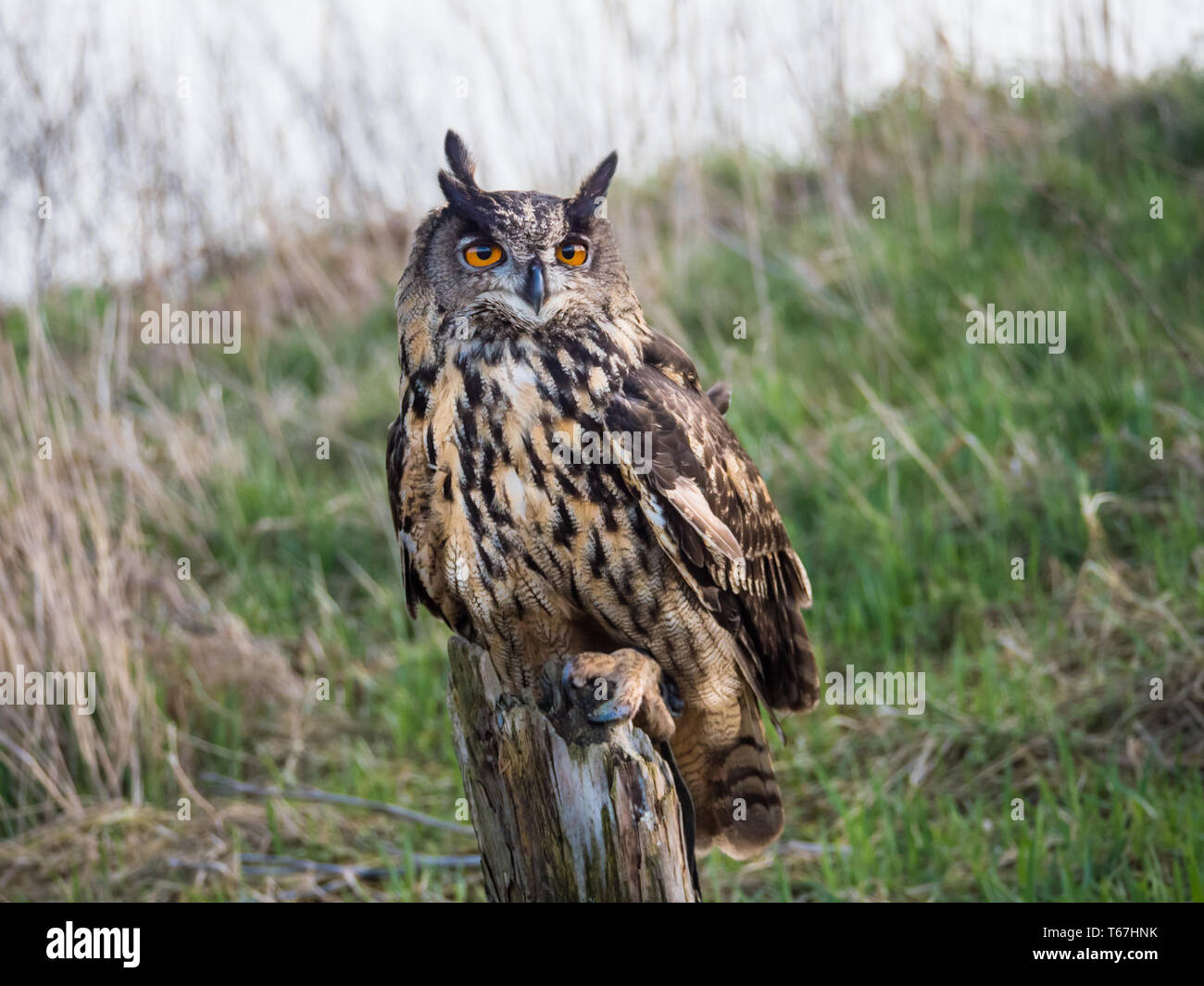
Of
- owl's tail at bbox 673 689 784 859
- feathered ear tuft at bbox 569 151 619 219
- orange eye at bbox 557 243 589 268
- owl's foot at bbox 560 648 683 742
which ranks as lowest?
owl's tail at bbox 673 689 784 859

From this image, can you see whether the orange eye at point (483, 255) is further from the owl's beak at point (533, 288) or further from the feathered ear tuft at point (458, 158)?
the feathered ear tuft at point (458, 158)

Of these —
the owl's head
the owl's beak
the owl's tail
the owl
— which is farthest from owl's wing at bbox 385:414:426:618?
the owl's tail

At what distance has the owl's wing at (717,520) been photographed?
212 centimetres

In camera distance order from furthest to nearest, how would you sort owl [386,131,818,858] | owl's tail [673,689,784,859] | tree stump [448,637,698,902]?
owl's tail [673,689,784,859]
owl [386,131,818,858]
tree stump [448,637,698,902]

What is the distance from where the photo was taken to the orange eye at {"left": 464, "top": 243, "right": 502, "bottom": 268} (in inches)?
84.0

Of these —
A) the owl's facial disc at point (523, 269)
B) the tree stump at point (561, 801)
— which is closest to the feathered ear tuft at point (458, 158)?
the owl's facial disc at point (523, 269)

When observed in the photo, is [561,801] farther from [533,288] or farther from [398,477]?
[533,288]

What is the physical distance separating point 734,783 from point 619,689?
2.21 ft

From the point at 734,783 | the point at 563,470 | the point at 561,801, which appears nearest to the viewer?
the point at 561,801

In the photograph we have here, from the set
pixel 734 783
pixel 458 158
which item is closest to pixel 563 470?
pixel 458 158

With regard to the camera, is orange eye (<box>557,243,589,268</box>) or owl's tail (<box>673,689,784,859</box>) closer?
orange eye (<box>557,243,589,268</box>)

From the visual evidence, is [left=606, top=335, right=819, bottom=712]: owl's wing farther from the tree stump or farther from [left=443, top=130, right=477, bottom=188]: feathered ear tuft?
[left=443, top=130, right=477, bottom=188]: feathered ear tuft

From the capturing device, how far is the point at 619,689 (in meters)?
1.94
